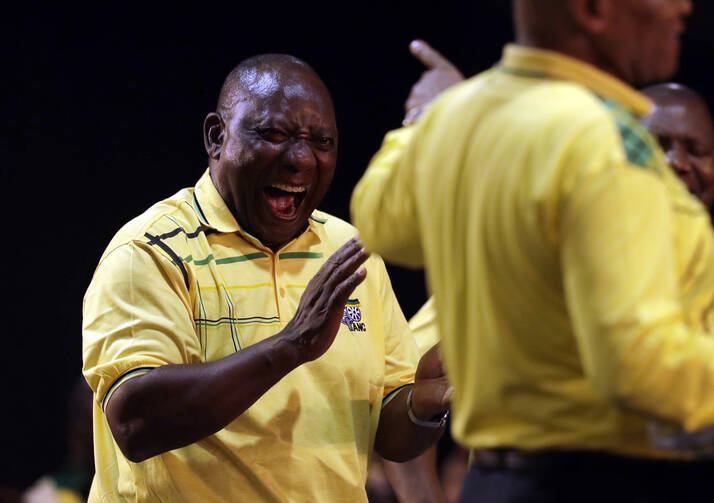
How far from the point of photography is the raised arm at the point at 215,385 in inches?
73.0

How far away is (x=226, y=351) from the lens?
6.63 feet

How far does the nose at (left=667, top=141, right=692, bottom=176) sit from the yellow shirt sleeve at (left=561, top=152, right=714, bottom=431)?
115cm

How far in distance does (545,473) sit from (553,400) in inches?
3.2

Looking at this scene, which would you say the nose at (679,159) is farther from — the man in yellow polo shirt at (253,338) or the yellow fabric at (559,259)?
the yellow fabric at (559,259)

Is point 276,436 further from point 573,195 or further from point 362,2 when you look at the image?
point 362,2

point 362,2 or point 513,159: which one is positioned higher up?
point 513,159

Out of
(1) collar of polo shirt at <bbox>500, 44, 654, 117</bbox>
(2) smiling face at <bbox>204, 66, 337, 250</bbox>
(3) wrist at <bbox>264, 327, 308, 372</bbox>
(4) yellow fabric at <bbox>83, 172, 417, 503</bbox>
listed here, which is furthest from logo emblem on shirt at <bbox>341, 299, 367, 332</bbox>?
(1) collar of polo shirt at <bbox>500, 44, 654, 117</bbox>

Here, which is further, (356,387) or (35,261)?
(35,261)

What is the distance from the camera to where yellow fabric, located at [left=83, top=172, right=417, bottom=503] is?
1.96 meters

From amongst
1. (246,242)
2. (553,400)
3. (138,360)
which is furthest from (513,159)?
(246,242)

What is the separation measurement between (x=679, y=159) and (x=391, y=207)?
106 cm

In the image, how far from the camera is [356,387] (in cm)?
214

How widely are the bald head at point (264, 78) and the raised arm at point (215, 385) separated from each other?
0.51 metres

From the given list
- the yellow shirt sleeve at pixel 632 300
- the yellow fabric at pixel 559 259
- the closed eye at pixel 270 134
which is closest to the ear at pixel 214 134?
the closed eye at pixel 270 134
